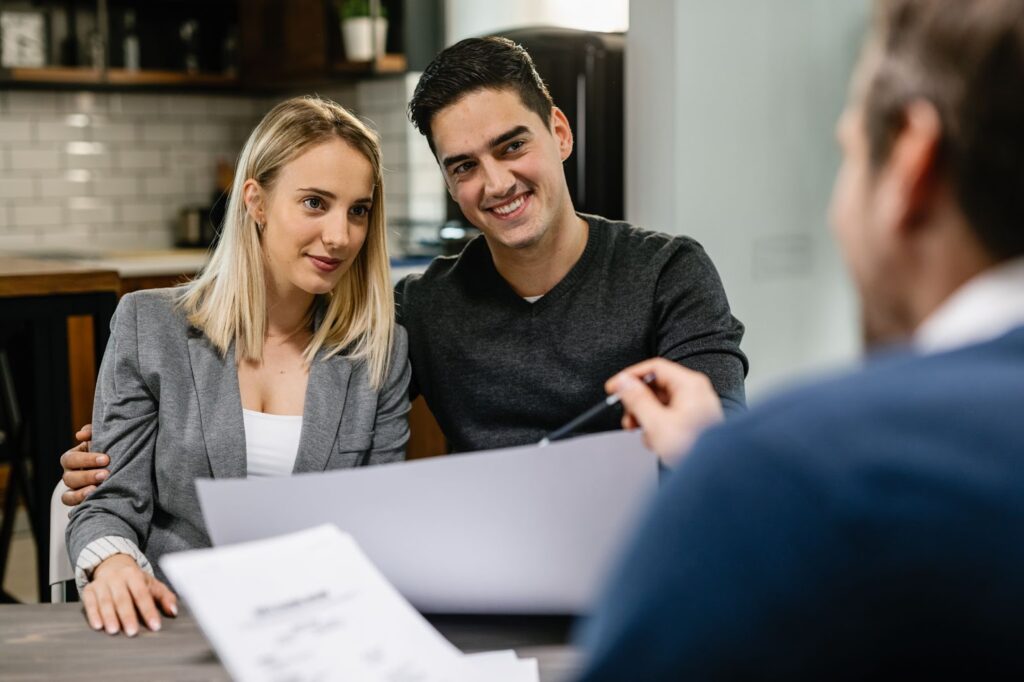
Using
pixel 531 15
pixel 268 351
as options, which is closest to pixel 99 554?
pixel 268 351

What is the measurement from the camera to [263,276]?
1.77 m

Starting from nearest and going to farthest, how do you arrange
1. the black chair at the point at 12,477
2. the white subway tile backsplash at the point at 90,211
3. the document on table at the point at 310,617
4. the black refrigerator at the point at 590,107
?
the document on table at the point at 310,617 → the black chair at the point at 12,477 → the black refrigerator at the point at 590,107 → the white subway tile backsplash at the point at 90,211

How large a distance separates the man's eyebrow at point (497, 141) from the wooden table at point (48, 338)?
1103 mm

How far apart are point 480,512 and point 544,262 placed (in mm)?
794

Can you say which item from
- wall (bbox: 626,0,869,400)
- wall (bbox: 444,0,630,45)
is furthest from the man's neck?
wall (bbox: 444,0,630,45)

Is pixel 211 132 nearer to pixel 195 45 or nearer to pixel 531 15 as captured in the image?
pixel 195 45

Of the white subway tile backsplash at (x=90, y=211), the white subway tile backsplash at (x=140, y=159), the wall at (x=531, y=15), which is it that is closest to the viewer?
the wall at (x=531, y=15)

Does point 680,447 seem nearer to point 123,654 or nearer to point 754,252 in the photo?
point 123,654

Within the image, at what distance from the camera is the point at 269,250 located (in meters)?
1.76

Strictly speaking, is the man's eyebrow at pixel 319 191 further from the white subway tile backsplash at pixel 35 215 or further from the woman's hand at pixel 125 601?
the white subway tile backsplash at pixel 35 215

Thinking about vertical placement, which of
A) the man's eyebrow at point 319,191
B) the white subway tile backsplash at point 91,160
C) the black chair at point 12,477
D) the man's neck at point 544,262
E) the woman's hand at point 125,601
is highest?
the white subway tile backsplash at point 91,160

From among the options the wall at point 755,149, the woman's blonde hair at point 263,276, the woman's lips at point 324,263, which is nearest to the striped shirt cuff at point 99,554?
the woman's blonde hair at point 263,276

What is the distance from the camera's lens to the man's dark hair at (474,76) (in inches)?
69.4

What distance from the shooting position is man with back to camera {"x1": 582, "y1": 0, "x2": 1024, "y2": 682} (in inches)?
17.4
